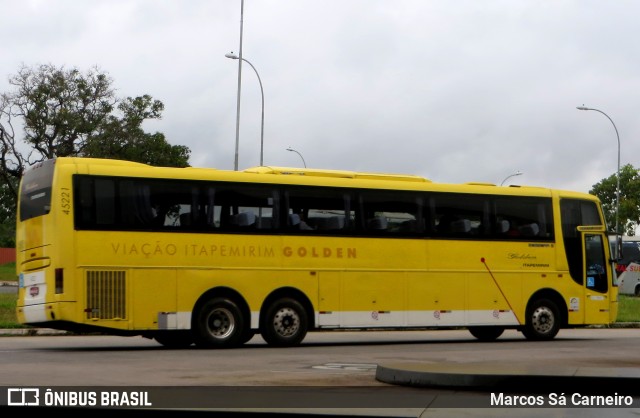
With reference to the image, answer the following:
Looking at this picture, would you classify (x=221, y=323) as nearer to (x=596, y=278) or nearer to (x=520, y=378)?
(x=596, y=278)

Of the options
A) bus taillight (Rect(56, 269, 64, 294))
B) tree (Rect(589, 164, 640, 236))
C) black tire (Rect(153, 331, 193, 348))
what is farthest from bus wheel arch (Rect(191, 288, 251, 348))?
tree (Rect(589, 164, 640, 236))

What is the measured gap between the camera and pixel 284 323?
23.0 meters

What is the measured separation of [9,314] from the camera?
30594mm

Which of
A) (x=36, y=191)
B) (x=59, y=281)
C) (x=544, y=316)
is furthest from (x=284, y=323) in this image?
(x=544, y=316)

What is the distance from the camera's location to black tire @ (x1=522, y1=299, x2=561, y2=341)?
85.9 feet

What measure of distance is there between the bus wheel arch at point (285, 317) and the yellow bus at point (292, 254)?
0.09ft

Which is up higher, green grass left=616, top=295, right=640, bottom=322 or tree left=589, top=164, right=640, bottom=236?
tree left=589, top=164, right=640, bottom=236

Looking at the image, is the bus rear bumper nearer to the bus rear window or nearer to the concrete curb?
the bus rear window

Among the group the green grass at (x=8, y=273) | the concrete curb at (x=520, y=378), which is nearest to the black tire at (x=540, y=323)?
the concrete curb at (x=520, y=378)

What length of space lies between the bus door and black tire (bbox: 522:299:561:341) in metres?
0.97

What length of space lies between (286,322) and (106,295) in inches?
142

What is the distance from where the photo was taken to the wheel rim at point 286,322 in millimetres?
22859

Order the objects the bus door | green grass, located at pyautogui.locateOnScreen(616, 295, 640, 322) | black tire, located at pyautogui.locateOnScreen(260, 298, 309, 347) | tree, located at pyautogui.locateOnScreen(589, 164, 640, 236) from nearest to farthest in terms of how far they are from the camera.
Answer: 1. black tire, located at pyautogui.locateOnScreen(260, 298, 309, 347)
2. the bus door
3. green grass, located at pyautogui.locateOnScreen(616, 295, 640, 322)
4. tree, located at pyautogui.locateOnScreen(589, 164, 640, 236)

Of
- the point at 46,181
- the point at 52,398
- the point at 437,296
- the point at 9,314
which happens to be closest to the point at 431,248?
the point at 437,296
